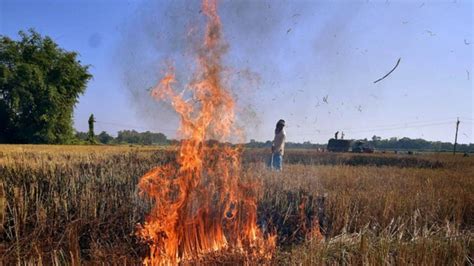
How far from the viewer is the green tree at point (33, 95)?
128ft

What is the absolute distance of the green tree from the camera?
3916 cm

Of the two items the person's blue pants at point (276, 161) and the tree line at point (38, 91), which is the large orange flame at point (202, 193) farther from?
the tree line at point (38, 91)

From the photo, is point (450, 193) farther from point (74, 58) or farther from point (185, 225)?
point (74, 58)

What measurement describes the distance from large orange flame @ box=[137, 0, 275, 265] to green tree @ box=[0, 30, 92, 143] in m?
39.8

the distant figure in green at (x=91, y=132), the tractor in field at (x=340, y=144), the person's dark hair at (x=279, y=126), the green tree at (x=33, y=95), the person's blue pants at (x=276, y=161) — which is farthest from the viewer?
the distant figure in green at (x=91, y=132)

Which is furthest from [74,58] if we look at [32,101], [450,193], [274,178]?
[450,193]

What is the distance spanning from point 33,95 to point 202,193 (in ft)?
137

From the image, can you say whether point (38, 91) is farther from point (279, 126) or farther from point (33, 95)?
point (279, 126)

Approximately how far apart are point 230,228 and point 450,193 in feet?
21.2

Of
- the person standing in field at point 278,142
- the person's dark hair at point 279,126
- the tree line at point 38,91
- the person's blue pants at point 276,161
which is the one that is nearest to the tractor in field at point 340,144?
the tree line at point 38,91

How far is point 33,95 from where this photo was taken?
132ft

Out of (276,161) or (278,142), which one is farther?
(276,161)

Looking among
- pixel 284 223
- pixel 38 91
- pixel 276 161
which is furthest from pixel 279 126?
pixel 38 91

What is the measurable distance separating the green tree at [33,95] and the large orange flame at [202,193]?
39.8 metres
